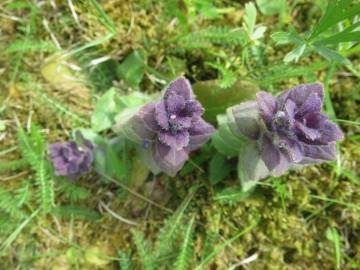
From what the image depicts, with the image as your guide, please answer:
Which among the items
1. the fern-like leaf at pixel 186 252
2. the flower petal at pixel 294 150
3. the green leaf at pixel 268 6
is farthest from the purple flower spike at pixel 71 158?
the green leaf at pixel 268 6

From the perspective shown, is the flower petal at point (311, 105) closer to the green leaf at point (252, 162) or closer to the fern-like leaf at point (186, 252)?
the green leaf at point (252, 162)

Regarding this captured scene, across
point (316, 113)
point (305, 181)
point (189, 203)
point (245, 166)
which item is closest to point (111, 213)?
point (189, 203)

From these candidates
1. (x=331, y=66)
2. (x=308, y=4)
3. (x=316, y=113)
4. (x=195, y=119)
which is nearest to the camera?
(x=316, y=113)

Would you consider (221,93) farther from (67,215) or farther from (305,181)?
(67,215)

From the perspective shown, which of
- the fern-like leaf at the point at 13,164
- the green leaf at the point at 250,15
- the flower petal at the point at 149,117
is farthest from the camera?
the fern-like leaf at the point at 13,164

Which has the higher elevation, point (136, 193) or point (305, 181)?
point (136, 193)

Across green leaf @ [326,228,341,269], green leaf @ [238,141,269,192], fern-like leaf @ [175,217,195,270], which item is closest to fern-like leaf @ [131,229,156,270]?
fern-like leaf @ [175,217,195,270]
